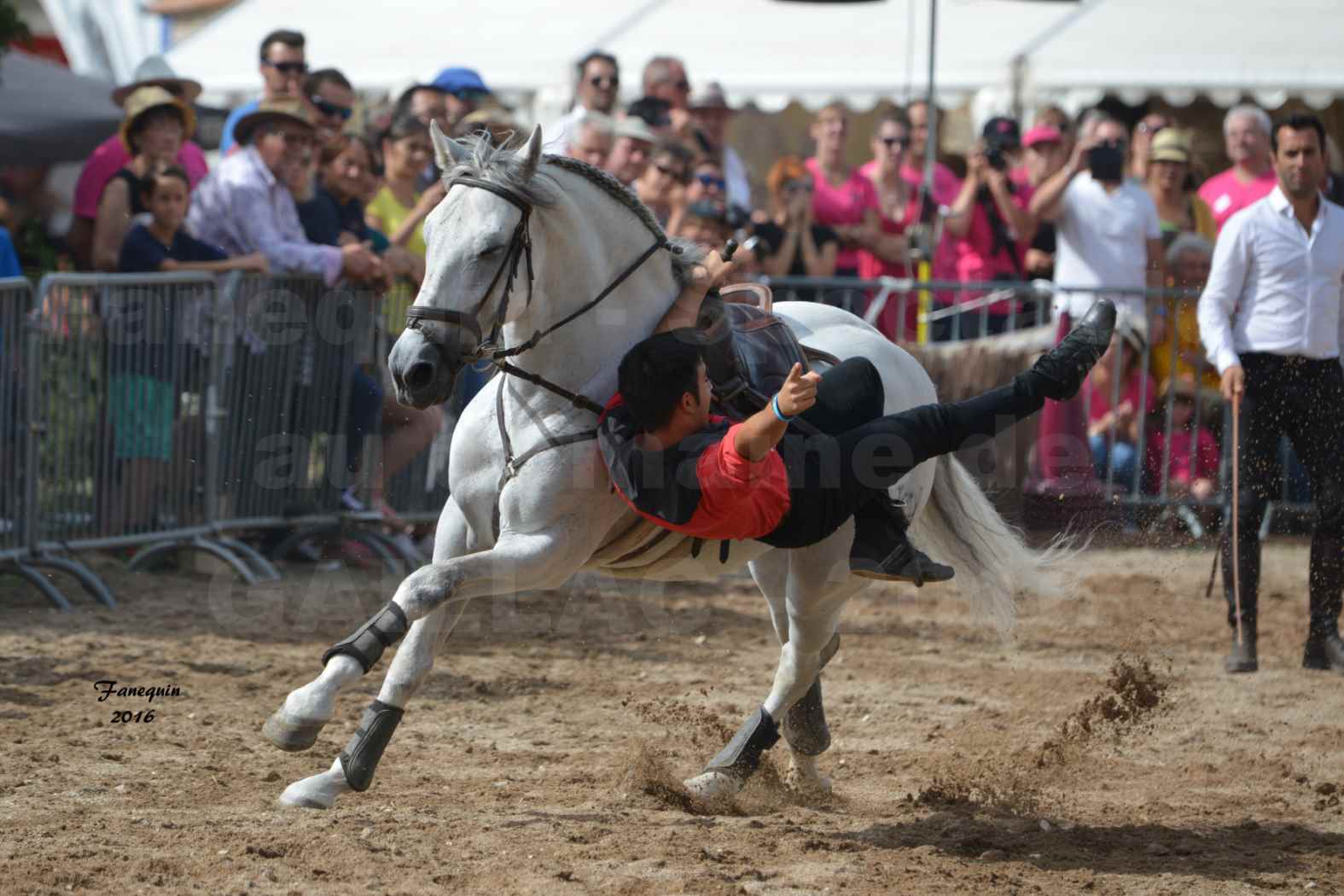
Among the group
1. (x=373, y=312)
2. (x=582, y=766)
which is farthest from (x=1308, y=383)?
(x=373, y=312)

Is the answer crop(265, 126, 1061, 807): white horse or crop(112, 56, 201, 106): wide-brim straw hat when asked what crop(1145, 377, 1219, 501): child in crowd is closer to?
crop(265, 126, 1061, 807): white horse

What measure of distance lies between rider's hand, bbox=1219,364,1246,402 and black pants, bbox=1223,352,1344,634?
24 cm

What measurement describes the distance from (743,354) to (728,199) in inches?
232

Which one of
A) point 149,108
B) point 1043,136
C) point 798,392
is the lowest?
point 798,392

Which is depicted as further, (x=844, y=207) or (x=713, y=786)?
(x=844, y=207)

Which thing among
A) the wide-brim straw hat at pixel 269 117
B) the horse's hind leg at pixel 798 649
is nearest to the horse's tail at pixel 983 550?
the horse's hind leg at pixel 798 649

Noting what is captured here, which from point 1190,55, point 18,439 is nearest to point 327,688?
point 18,439

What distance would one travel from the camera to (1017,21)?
48.2ft

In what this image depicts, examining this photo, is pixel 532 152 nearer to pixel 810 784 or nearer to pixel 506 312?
pixel 506 312

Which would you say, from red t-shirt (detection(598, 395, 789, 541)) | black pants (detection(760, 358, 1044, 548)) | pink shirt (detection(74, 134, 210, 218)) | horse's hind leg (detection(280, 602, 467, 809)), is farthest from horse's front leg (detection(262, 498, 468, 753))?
pink shirt (detection(74, 134, 210, 218))

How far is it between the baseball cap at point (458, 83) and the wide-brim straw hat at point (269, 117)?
1.32 m

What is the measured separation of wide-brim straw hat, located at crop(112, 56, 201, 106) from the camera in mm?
10539

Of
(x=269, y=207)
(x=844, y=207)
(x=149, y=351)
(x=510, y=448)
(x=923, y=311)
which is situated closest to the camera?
(x=510, y=448)

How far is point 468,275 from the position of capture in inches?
191
